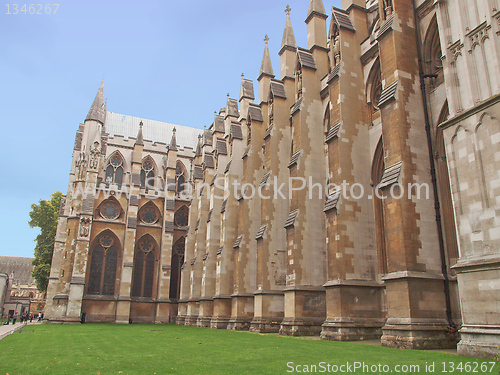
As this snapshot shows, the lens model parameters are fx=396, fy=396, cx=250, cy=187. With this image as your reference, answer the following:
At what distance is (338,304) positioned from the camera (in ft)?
46.3

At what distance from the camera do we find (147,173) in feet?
137

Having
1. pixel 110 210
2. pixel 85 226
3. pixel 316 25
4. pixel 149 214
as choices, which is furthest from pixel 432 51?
pixel 110 210

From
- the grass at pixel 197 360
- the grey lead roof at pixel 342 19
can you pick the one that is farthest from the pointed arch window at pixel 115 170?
the grass at pixel 197 360

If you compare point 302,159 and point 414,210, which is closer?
point 414,210

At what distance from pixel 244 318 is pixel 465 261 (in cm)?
1554

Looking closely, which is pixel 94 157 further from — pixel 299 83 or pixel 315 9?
pixel 315 9

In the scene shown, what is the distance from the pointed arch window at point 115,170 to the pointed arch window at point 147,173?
2.22 meters

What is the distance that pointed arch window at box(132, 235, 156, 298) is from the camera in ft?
119

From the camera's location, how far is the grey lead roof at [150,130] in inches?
1764

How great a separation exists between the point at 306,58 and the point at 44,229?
3574 cm

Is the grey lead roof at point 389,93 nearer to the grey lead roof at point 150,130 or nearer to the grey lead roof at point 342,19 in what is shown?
the grey lead roof at point 342,19

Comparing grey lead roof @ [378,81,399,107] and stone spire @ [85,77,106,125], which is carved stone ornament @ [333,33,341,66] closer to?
grey lead roof @ [378,81,399,107]

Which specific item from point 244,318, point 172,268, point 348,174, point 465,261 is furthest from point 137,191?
point 465,261

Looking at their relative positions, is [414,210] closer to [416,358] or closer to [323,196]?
[416,358]
